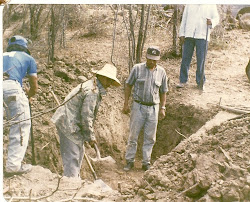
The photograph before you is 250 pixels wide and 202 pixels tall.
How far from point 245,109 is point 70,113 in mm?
1916

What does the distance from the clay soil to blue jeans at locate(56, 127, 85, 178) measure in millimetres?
175

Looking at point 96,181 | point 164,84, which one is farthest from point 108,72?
point 96,181

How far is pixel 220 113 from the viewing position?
14.2 feet

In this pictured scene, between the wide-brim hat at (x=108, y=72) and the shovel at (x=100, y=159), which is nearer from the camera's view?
the wide-brim hat at (x=108, y=72)

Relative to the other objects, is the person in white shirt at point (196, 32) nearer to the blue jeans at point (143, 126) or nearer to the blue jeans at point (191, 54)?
the blue jeans at point (191, 54)

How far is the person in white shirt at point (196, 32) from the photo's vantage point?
389 cm

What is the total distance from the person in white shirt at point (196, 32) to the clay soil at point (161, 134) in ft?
0.30

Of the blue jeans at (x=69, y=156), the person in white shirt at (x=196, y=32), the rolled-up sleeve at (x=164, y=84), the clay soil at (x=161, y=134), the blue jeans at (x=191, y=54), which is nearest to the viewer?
the clay soil at (x=161, y=134)

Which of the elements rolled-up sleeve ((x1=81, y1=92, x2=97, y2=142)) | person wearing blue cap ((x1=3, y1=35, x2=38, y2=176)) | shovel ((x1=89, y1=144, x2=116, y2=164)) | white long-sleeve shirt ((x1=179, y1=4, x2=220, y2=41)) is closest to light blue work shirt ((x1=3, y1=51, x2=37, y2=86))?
person wearing blue cap ((x1=3, y1=35, x2=38, y2=176))

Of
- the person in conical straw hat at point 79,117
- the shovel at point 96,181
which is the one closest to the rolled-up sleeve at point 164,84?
the person in conical straw hat at point 79,117

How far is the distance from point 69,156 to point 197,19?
1993 mm

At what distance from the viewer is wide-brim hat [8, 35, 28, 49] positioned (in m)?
3.56

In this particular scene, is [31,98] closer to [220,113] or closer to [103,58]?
[103,58]

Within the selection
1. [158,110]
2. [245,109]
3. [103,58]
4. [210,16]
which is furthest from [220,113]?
[103,58]
